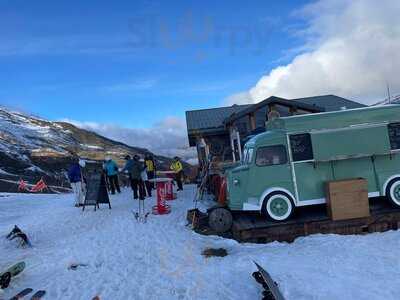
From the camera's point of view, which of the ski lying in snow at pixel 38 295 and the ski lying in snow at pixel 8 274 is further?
the ski lying in snow at pixel 8 274

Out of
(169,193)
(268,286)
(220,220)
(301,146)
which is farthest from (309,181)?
(169,193)

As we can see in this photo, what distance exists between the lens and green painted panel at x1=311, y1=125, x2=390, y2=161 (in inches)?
449

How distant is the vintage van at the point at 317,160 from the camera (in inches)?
450

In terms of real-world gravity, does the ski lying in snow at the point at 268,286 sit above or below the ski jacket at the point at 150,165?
below

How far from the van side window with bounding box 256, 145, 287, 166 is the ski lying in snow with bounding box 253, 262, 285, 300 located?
449cm

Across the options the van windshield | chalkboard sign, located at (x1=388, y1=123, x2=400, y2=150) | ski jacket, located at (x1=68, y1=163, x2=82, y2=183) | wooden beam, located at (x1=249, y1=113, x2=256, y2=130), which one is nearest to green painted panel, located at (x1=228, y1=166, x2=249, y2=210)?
the van windshield

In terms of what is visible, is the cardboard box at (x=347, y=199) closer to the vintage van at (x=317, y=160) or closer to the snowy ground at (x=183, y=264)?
the vintage van at (x=317, y=160)

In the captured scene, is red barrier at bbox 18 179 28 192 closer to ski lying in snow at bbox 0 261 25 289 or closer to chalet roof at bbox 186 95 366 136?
chalet roof at bbox 186 95 366 136

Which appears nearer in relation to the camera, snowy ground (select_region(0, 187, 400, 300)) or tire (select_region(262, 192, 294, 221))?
snowy ground (select_region(0, 187, 400, 300))

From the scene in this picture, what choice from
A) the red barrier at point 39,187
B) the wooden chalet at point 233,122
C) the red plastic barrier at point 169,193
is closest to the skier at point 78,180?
the red plastic barrier at point 169,193


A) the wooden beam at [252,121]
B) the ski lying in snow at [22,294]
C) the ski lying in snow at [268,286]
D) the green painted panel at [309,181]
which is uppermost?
the wooden beam at [252,121]

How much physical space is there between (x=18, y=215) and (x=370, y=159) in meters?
12.6

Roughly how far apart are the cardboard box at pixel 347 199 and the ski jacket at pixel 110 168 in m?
12.5

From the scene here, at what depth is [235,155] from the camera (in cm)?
2372
